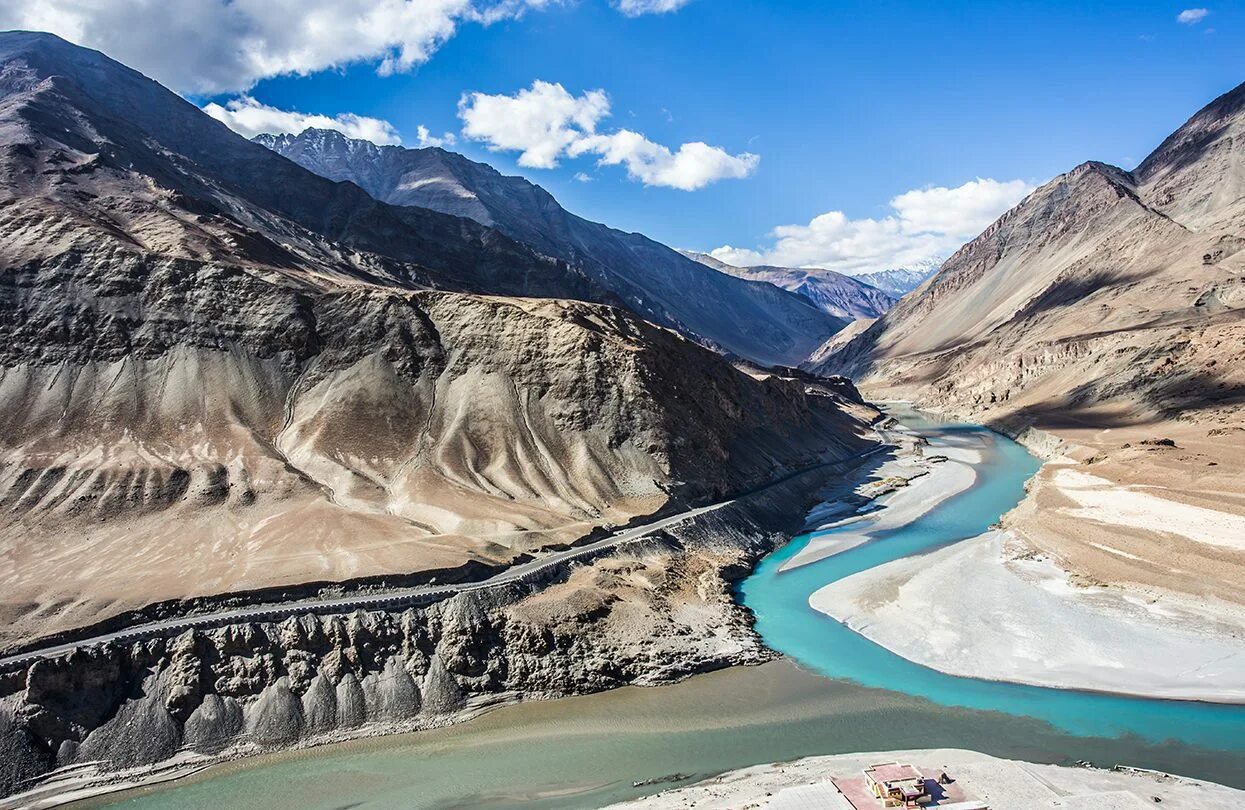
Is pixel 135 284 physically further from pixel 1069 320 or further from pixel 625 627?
pixel 1069 320

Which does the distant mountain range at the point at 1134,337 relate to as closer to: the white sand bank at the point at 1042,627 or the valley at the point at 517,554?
the valley at the point at 517,554

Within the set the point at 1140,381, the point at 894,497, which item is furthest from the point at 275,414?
the point at 1140,381

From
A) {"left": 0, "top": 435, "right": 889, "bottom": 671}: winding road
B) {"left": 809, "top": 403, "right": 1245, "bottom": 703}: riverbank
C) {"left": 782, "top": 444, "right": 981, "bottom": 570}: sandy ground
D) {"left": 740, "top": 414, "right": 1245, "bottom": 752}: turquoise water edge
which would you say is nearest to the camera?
{"left": 740, "top": 414, "right": 1245, "bottom": 752}: turquoise water edge

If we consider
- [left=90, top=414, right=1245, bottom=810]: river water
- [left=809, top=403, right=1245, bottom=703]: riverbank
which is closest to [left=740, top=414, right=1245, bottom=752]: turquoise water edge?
[left=90, top=414, right=1245, bottom=810]: river water

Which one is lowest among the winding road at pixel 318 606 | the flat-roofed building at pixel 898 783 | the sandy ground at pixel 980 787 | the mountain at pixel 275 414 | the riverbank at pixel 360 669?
the sandy ground at pixel 980 787

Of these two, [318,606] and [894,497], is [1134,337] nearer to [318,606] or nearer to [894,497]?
[894,497]

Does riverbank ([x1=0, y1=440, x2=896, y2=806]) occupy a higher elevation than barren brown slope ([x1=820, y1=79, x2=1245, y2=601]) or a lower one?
lower

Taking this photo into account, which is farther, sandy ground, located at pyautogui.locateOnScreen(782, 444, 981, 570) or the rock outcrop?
sandy ground, located at pyautogui.locateOnScreen(782, 444, 981, 570)

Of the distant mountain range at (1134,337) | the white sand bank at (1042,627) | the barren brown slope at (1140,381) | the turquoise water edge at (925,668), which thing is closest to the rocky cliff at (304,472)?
the turquoise water edge at (925,668)

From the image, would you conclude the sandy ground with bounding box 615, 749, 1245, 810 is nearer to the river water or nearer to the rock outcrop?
the river water
